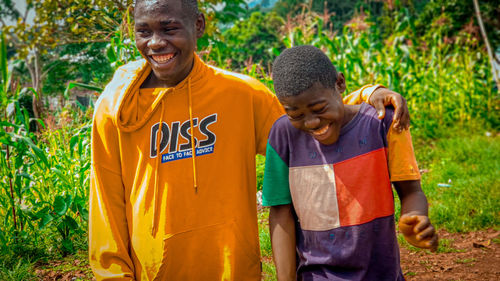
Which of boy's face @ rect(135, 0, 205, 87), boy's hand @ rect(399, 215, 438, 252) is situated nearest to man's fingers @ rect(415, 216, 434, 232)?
boy's hand @ rect(399, 215, 438, 252)

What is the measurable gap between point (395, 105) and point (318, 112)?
25 centimetres

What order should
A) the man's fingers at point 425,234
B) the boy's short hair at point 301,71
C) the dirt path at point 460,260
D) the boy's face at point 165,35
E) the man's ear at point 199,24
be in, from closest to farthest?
the man's fingers at point 425,234 < the boy's short hair at point 301,71 < the boy's face at point 165,35 < the man's ear at point 199,24 < the dirt path at point 460,260

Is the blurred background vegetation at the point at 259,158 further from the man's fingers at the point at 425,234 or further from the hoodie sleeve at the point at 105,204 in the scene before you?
the man's fingers at the point at 425,234

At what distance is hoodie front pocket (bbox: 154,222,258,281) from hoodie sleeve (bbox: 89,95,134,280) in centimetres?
19

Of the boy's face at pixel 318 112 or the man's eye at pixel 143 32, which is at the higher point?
the man's eye at pixel 143 32

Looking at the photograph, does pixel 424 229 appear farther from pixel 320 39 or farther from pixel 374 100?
pixel 320 39

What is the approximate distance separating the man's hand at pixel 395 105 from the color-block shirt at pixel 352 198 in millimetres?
23

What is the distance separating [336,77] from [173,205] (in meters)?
0.82

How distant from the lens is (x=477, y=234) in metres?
3.37

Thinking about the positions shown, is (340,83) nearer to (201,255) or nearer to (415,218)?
(415,218)

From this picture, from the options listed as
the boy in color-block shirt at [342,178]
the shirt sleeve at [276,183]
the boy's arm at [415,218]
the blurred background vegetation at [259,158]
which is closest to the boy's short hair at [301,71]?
the boy in color-block shirt at [342,178]

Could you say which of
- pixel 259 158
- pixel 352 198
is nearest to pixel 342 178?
pixel 352 198

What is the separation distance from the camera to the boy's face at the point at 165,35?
169 cm

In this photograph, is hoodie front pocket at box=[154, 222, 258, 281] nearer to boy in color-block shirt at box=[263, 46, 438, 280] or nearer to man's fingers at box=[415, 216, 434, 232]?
boy in color-block shirt at box=[263, 46, 438, 280]
